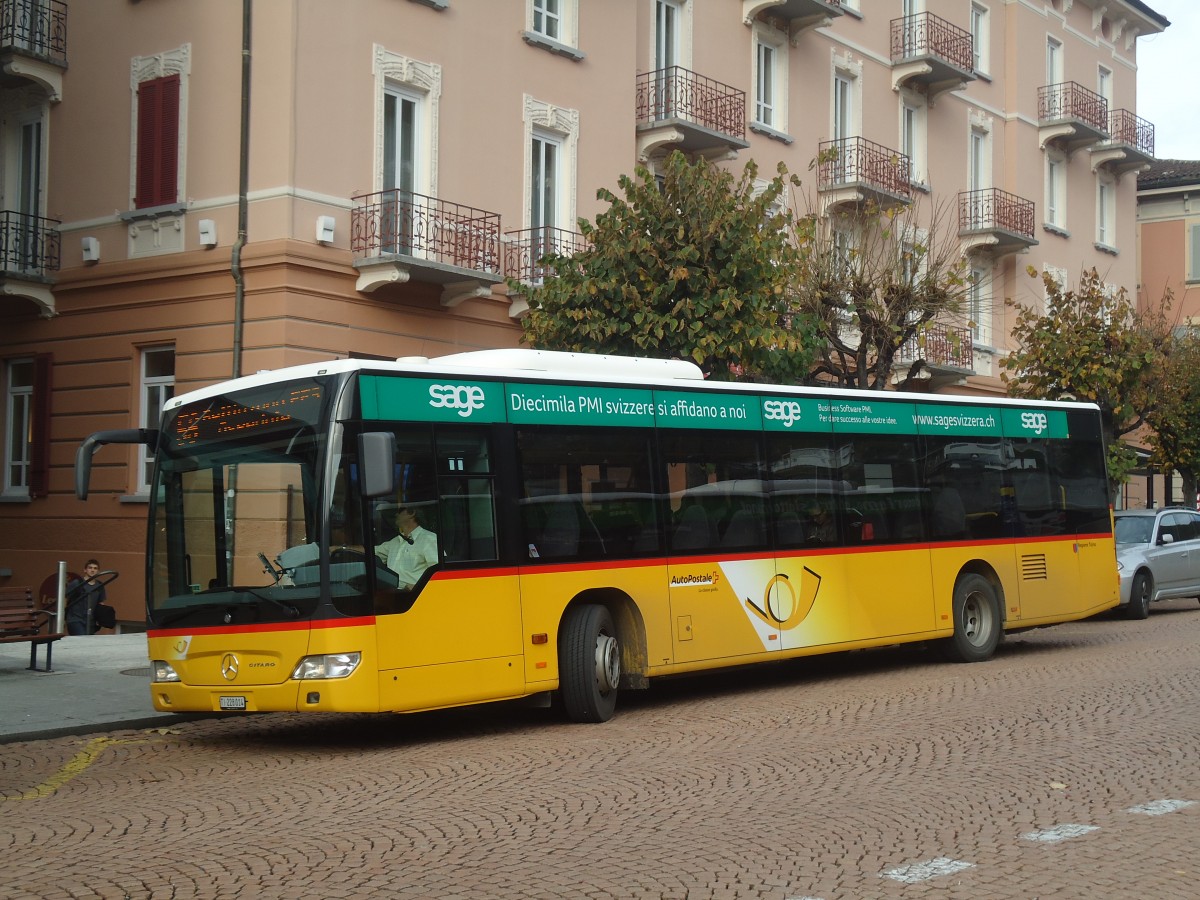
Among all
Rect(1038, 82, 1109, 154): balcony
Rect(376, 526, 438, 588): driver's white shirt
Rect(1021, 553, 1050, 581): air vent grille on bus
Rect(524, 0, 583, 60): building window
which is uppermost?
Rect(1038, 82, 1109, 154): balcony

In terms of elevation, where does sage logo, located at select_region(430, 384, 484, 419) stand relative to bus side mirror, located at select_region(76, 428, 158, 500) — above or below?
above

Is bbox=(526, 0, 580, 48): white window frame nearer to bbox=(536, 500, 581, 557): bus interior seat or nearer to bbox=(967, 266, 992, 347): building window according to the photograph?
bbox=(536, 500, 581, 557): bus interior seat

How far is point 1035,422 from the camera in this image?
17.8 meters

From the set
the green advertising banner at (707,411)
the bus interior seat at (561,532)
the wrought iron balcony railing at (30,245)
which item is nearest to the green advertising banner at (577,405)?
the green advertising banner at (707,411)

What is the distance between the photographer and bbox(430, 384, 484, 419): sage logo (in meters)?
11.5

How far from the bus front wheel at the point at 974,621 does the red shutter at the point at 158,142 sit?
1226 cm

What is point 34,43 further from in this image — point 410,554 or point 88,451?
point 410,554

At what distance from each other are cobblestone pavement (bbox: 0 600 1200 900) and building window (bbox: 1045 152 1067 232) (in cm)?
2774

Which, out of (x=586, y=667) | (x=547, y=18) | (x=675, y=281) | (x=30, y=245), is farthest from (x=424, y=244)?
(x=586, y=667)

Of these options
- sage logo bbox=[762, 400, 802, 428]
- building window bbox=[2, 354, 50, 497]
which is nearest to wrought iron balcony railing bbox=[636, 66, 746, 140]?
building window bbox=[2, 354, 50, 497]

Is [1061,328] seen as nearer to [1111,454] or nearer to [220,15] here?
[1111,454]

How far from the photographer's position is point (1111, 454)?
31703 millimetres

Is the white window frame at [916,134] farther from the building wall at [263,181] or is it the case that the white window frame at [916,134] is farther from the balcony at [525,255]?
the balcony at [525,255]

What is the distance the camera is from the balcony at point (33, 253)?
22562mm
